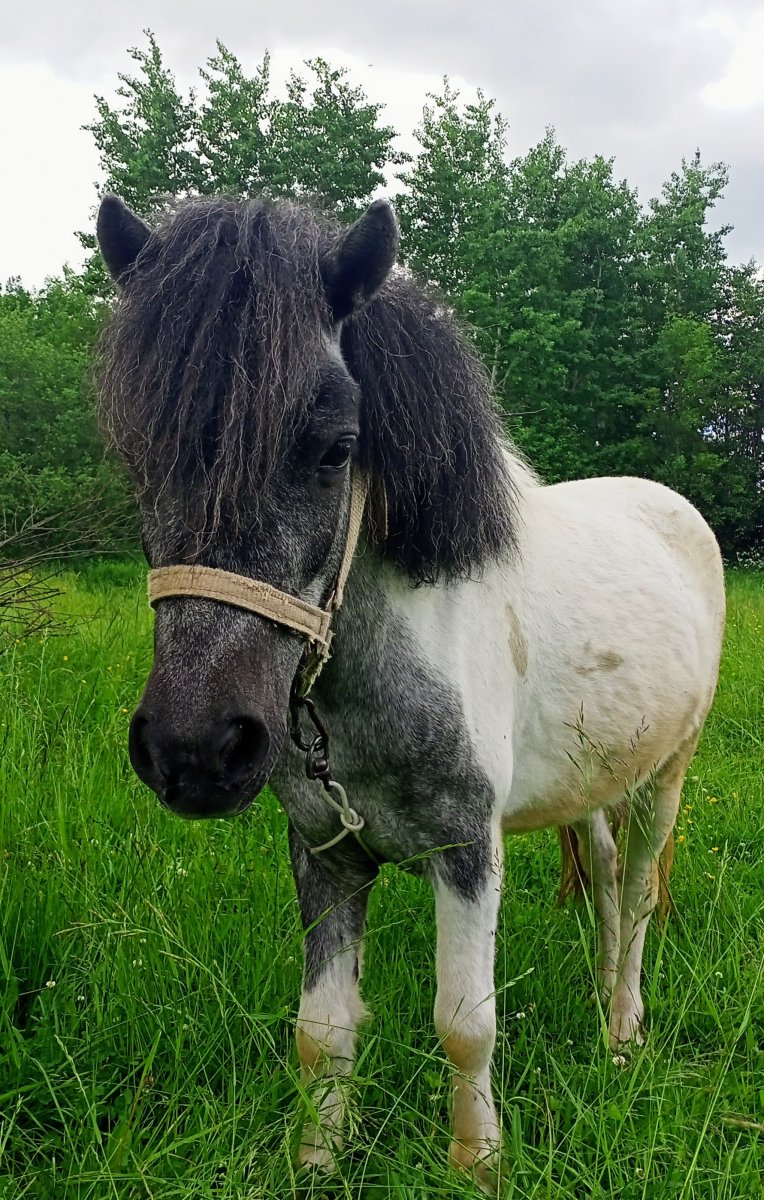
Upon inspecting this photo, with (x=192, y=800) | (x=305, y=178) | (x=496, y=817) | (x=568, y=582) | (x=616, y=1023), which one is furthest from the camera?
(x=305, y=178)

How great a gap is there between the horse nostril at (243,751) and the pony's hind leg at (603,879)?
2012mm

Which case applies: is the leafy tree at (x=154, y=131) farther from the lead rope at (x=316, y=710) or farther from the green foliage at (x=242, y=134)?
the lead rope at (x=316, y=710)

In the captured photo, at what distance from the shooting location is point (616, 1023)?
275 centimetres

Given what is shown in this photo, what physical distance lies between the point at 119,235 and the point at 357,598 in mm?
932

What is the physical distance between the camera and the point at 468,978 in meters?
1.76

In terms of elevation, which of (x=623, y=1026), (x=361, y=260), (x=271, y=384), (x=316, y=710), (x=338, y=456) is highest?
(x=361, y=260)

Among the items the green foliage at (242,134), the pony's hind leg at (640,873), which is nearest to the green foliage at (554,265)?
the green foliage at (242,134)

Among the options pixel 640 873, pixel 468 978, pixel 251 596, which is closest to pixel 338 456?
pixel 251 596

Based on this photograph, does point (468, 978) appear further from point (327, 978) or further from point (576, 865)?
point (576, 865)

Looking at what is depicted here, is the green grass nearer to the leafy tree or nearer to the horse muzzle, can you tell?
the horse muzzle

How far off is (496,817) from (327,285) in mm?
1272

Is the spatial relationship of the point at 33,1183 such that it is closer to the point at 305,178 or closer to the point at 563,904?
the point at 563,904

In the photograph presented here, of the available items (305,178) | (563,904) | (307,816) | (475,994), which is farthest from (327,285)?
(305,178)

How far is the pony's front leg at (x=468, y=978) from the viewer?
1.75 meters
